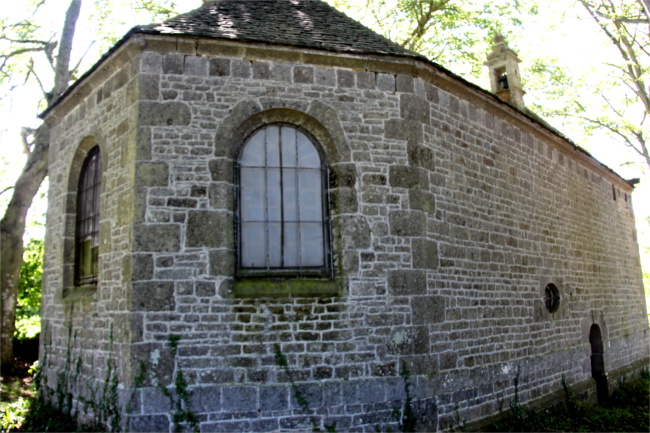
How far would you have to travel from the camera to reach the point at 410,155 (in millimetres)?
7613

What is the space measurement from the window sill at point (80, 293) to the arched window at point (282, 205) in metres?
2.18

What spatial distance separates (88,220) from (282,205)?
3071mm

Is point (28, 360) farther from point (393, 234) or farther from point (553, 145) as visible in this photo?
point (553, 145)

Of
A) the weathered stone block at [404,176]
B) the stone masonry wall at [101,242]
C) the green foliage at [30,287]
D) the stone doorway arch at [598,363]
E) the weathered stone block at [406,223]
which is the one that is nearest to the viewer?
the stone masonry wall at [101,242]

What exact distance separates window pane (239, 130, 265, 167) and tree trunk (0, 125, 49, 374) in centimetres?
793

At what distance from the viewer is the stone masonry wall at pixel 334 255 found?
6477mm

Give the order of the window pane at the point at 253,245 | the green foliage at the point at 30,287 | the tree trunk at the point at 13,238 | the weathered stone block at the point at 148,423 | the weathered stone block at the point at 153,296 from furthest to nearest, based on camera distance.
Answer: the green foliage at the point at 30,287
the tree trunk at the point at 13,238
the window pane at the point at 253,245
the weathered stone block at the point at 153,296
the weathered stone block at the point at 148,423

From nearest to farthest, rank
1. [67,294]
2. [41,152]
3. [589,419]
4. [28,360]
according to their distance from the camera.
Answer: [67,294] → [589,419] → [41,152] → [28,360]

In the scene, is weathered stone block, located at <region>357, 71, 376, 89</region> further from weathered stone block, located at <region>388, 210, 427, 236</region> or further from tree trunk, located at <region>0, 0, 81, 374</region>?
tree trunk, located at <region>0, 0, 81, 374</region>

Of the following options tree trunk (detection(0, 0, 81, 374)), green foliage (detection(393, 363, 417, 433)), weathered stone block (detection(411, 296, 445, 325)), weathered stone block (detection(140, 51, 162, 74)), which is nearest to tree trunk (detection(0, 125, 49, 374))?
tree trunk (detection(0, 0, 81, 374))

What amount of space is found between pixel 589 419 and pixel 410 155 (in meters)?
6.08

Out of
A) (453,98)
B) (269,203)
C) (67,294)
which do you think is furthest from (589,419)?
(67,294)

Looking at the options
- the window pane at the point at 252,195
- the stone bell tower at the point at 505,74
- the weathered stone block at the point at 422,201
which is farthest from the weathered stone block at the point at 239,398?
the stone bell tower at the point at 505,74

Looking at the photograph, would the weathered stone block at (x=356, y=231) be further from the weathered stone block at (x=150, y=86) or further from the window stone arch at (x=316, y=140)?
the weathered stone block at (x=150, y=86)
